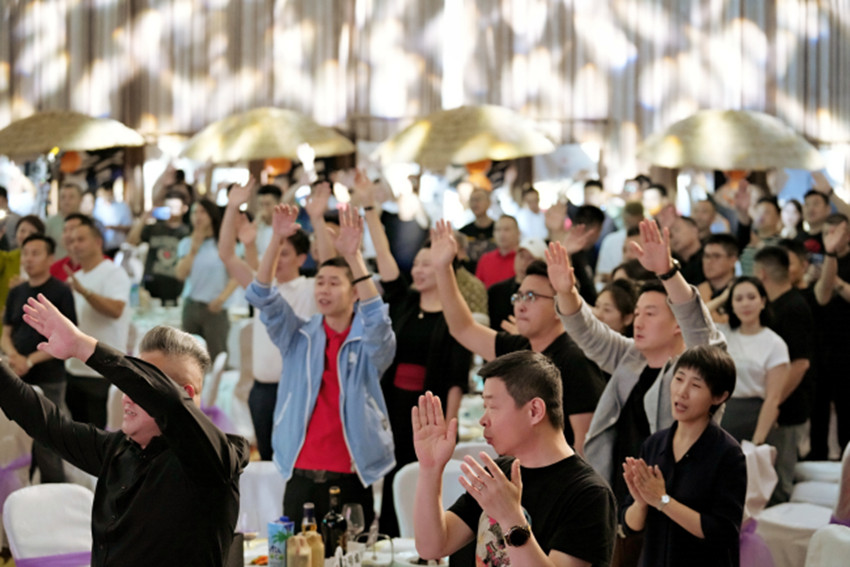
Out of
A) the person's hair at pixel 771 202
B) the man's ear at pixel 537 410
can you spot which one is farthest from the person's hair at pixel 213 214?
the man's ear at pixel 537 410

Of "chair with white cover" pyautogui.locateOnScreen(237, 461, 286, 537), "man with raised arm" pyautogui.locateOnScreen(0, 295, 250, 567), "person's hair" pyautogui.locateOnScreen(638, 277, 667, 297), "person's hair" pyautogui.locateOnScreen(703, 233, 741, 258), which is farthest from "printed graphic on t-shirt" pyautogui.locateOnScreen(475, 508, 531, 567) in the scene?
"person's hair" pyautogui.locateOnScreen(703, 233, 741, 258)

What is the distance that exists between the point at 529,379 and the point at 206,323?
17.8 ft

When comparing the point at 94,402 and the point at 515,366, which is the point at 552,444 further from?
the point at 94,402

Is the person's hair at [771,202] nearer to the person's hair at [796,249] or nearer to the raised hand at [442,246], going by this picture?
the person's hair at [796,249]

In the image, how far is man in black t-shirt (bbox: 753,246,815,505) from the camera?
563 centimetres

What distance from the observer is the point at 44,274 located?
19.6 ft

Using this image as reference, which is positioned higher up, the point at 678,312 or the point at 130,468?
the point at 678,312

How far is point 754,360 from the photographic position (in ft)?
17.4

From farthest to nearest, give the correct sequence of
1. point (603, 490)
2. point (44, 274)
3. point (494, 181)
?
1. point (494, 181)
2. point (44, 274)
3. point (603, 490)

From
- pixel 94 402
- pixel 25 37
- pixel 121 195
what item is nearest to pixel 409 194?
pixel 94 402

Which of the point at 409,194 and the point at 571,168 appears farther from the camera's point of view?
the point at 571,168

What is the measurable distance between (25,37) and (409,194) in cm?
861

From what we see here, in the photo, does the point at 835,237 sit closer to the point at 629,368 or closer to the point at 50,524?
the point at 629,368

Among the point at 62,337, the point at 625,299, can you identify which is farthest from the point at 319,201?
the point at 62,337
